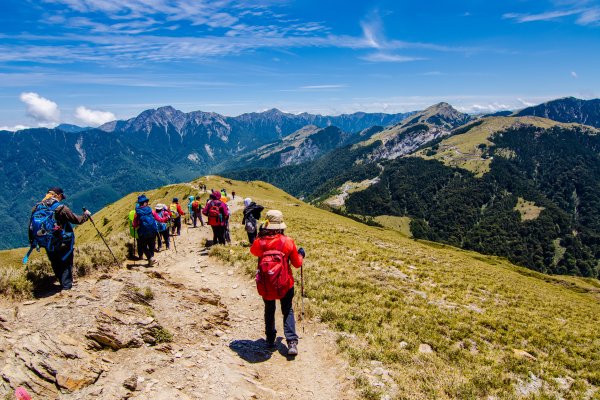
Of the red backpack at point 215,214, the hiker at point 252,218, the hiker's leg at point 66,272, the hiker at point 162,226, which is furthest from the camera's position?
the hiker at point 162,226

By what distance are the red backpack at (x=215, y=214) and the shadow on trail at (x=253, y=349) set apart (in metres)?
11.0

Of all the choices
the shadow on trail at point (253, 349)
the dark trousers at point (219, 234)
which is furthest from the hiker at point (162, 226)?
the shadow on trail at point (253, 349)

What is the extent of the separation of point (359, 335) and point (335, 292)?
376 cm

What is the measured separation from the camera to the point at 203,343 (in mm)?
9945

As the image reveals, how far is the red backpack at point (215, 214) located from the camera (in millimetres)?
20516

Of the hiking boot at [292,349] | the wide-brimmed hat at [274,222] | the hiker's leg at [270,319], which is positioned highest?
the wide-brimmed hat at [274,222]

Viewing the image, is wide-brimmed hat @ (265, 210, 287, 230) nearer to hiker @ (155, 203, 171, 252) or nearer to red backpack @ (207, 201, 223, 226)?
red backpack @ (207, 201, 223, 226)

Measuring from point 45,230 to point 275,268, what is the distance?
27.0 feet

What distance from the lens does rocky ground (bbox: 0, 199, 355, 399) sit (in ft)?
22.1

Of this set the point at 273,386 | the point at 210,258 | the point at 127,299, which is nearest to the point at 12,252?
the point at 210,258

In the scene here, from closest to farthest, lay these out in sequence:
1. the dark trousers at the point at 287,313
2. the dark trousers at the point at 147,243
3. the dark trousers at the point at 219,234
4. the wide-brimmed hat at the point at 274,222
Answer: the wide-brimmed hat at the point at 274,222
the dark trousers at the point at 287,313
the dark trousers at the point at 147,243
the dark trousers at the point at 219,234

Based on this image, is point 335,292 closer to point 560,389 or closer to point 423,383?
point 423,383

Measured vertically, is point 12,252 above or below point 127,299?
below

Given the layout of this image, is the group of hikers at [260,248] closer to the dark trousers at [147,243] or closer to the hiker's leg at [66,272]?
the hiker's leg at [66,272]
